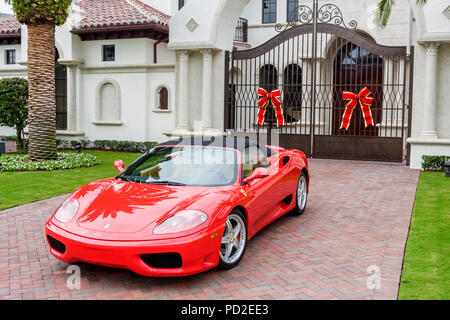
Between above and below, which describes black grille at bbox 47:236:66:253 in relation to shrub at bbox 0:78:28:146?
below

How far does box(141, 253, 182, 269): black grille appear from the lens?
14.0 ft

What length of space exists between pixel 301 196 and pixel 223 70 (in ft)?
29.8

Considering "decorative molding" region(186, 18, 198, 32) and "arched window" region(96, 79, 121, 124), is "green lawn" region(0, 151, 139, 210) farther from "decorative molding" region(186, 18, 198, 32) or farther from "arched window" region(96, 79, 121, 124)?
"arched window" region(96, 79, 121, 124)

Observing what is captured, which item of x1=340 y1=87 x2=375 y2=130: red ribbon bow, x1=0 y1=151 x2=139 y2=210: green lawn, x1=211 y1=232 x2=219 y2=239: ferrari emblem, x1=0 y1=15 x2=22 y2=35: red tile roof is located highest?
x1=0 y1=15 x2=22 y2=35: red tile roof

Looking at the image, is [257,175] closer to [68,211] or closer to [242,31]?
[68,211]

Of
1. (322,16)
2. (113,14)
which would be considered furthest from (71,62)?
(322,16)

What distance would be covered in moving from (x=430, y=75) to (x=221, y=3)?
6.85 meters

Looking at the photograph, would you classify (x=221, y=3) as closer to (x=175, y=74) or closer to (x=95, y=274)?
(x=175, y=74)

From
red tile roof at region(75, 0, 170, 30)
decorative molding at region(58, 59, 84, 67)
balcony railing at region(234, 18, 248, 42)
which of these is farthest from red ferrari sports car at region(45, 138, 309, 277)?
balcony railing at region(234, 18, 248, 42)

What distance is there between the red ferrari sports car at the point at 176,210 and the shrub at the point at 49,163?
7172 millimetres

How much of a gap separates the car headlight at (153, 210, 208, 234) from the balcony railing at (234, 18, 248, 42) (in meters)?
21.2

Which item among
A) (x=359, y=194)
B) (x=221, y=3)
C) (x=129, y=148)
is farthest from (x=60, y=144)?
(x=359, y=194)

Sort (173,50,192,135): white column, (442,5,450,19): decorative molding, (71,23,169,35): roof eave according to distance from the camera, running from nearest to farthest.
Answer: (442,5,450,19): decorative molding → (173,50,192,135): white column → (71,23,169,35): roof eave

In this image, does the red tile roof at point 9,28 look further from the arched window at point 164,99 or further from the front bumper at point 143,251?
the front bumper at point 143,251
